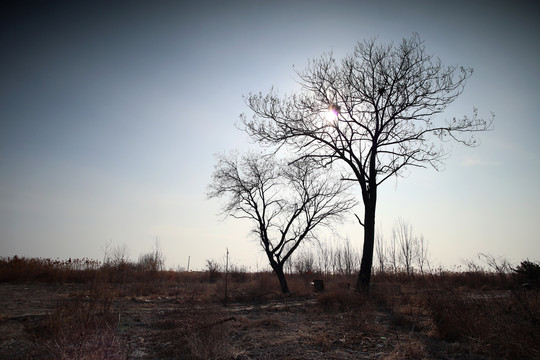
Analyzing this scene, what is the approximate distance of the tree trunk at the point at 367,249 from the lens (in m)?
10.5

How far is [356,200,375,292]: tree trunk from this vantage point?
414 inches

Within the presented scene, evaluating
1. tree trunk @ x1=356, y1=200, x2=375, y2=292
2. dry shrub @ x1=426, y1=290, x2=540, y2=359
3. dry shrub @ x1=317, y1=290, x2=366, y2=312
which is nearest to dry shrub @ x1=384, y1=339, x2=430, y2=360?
dry shrub @ x1=426, y1=290, x2=540, y2=359

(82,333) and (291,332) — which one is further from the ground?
(82,333)

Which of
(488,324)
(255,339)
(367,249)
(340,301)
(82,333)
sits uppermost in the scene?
(367,249)

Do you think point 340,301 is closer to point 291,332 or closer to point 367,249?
point 367,249

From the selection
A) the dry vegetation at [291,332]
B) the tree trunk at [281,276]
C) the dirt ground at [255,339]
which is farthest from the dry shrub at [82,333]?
the tree trunk at [281,276]

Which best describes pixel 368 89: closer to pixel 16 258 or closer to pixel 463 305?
pixel 463 305

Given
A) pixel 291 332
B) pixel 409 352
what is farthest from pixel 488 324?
pixel 291 332

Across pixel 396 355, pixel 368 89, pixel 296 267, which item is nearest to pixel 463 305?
pixel 396 355

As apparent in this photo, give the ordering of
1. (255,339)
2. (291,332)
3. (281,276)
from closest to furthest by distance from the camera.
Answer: (255,339)
(291,332)
(281,276)

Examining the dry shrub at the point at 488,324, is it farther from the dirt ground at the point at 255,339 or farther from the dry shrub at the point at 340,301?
the dry shrub at the point at 340,301

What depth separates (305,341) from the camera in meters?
5.27

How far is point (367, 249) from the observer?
35.3 ft

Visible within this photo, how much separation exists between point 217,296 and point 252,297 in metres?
1.81
